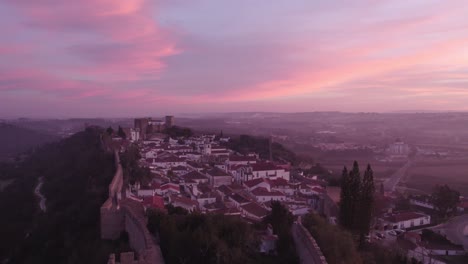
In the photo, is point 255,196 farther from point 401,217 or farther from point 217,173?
point 401,217

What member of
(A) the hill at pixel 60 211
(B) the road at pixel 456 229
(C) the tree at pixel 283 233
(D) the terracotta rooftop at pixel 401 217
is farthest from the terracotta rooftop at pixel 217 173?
(B) the road at pixel 456 229

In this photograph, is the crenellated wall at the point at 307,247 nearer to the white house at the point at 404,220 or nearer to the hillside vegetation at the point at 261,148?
the white house at the point at 404,220

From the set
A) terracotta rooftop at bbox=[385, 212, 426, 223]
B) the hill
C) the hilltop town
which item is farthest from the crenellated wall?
terracotta rooftop at bbox=[385, 212, 426, 223]

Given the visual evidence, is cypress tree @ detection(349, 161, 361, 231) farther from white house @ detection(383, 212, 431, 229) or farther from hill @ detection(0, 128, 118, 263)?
hill @ detection(0, 128, 118, 263)

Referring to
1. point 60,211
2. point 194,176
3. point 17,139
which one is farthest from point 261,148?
point 17,139

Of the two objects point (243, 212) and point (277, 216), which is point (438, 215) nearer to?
point (243, 212)
